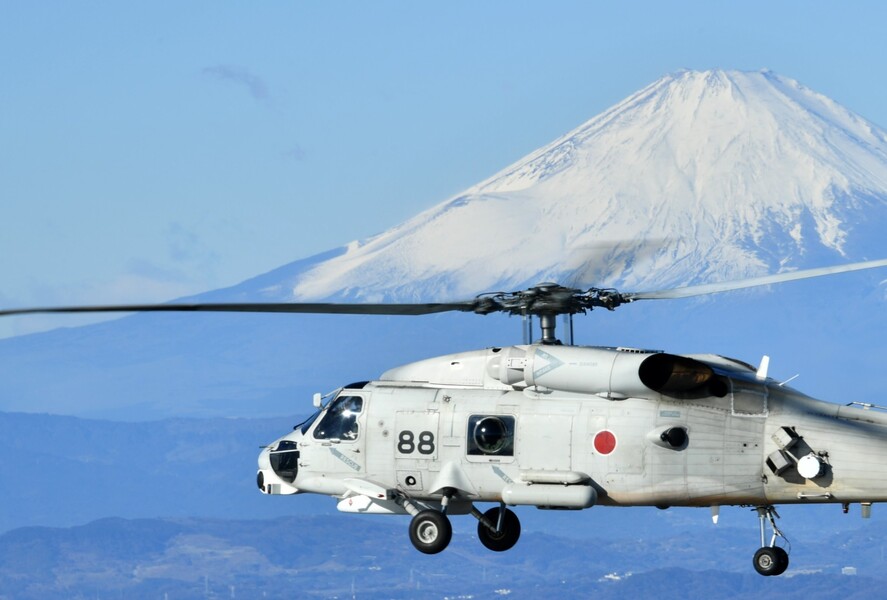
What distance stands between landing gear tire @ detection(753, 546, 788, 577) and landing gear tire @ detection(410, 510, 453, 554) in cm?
615

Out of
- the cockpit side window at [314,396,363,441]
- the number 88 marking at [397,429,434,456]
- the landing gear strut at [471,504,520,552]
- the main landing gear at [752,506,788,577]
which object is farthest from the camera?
the landing gear strut at [471,504,520,552]

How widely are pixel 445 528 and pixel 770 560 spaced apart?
6.47 m

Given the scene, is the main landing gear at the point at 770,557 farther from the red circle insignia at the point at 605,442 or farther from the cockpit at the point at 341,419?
the cockpit at the point at 341,419

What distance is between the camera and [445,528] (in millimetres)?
39188

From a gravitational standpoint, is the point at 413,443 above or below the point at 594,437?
below

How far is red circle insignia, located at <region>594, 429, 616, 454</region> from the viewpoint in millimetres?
38281

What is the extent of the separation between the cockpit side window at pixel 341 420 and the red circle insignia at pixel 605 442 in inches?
200

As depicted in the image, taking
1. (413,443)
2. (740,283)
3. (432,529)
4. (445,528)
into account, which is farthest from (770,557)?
(413,443)

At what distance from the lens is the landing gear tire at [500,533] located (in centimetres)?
4056

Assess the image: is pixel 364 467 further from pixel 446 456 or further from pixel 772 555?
pixel 772 555

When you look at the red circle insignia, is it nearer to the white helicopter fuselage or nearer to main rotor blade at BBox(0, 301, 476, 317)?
the white helicopter fuselage

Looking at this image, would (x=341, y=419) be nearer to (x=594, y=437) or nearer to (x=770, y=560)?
A: (x=594, y=437)

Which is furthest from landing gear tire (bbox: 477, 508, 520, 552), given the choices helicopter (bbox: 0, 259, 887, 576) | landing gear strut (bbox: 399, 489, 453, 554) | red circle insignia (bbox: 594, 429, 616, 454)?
red circle insignia (bbox: 594, 429, 616, 454)

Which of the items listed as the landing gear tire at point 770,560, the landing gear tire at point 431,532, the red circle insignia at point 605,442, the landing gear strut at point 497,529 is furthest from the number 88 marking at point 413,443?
the landing gear tire at point 770,560
